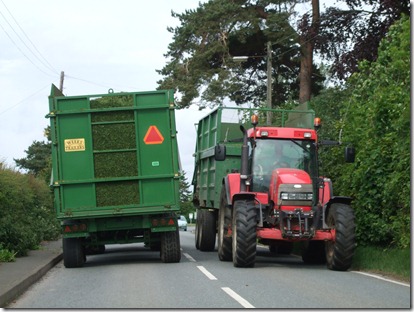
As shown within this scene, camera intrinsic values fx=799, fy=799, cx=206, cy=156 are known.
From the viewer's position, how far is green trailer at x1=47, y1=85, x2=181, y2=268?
17.3m

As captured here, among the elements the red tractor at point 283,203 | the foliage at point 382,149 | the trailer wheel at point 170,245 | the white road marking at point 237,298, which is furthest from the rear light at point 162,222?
the white road marking at point 237,298

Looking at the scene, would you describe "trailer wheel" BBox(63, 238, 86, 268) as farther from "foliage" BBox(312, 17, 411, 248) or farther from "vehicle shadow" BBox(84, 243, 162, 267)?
"foliage" BBox(312, 17, 411, 248)

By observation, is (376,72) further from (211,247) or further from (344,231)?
(211,247)

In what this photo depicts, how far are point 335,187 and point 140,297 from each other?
9.88 m

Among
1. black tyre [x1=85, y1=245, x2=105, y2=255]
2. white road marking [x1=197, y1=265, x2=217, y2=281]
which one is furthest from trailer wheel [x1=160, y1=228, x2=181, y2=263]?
black tyre [x1=85, y1=245, x2=105, y2=255]

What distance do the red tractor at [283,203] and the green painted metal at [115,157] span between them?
1357 millimetres

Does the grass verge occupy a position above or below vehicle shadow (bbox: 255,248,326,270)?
above

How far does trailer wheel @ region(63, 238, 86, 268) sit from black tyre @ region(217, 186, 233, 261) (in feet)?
10.5

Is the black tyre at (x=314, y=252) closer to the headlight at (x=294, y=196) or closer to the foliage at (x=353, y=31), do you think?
the headlight at (x=294, y=196)

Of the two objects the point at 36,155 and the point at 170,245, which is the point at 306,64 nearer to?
the point at 170,245

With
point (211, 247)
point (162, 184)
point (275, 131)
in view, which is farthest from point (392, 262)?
point (211, 247)

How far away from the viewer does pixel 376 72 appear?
19.2 meters

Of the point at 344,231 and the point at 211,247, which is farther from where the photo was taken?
the point at 211,247

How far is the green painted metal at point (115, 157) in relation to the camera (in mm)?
17297
